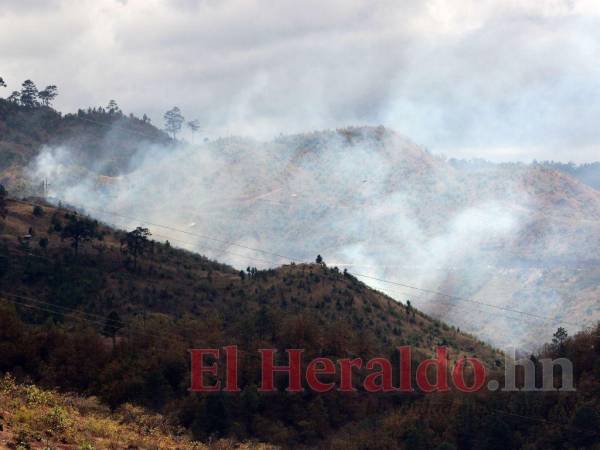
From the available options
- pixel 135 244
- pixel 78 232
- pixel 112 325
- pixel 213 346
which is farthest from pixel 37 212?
pixel 213 346

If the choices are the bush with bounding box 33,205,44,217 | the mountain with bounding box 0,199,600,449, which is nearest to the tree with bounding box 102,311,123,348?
the mountain with bounding box 0,199,600,449

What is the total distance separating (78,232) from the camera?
148500 mm

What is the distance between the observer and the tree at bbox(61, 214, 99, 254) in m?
148

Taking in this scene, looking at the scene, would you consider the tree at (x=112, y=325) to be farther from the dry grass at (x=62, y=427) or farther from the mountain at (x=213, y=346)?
the dry grass at (x=62, y=427)

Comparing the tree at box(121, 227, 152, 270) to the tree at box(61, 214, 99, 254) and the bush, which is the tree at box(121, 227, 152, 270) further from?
the bush

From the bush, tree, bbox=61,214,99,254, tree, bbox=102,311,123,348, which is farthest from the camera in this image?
the bush

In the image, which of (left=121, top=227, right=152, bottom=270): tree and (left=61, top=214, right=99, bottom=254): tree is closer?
(left=61, top=214, right=99, bottom=254): tree

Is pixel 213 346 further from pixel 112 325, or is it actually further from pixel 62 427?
pixel 62 427

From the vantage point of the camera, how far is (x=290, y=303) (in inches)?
5379

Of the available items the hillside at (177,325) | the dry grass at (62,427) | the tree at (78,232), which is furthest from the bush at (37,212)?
the dry grass at (62,427)

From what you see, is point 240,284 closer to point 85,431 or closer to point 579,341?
point 579,341

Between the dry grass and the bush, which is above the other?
the bush

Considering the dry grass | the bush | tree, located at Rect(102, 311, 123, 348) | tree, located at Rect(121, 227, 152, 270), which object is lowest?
the dry grass

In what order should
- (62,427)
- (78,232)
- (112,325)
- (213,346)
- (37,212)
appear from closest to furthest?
(62,427), (213,346), (112,325), (78,232), (37,212)
